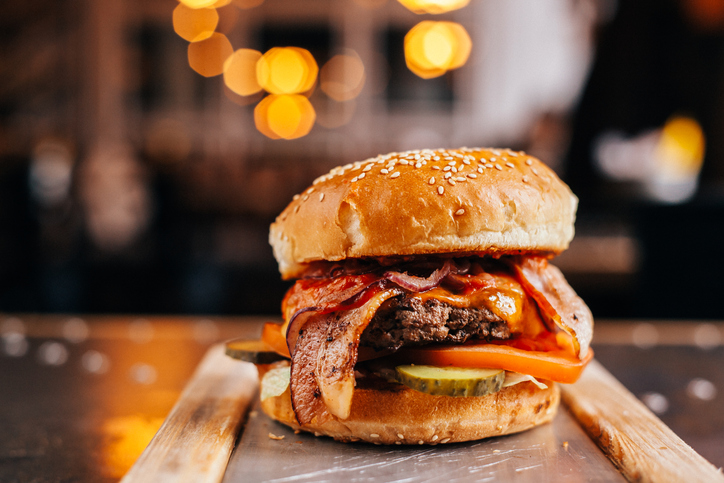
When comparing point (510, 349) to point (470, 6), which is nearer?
point (510, 349)

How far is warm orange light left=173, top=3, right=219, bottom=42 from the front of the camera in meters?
8.59

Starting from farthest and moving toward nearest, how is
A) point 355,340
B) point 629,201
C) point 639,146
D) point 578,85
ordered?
point 578,85 → point 639,146 → point 629,201 → point 355,340

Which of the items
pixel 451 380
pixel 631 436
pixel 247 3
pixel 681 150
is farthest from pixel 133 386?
pixel 247 3

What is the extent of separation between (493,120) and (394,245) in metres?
7.72

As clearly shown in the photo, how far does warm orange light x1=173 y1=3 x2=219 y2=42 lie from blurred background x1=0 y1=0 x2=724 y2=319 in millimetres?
20

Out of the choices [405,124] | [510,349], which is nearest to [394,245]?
[510,349]

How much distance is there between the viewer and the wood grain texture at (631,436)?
1.34m

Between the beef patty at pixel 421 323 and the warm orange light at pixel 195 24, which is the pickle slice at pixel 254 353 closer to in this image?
the beef patty at pixel 421 323

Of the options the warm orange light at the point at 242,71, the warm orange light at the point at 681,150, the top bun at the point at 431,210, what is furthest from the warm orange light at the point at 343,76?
the top bun at the point at 431,210

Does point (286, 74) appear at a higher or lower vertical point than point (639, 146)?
higher

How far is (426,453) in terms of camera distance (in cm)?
150

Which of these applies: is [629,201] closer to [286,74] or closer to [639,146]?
[639,146]

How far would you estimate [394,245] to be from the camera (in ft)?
5.05

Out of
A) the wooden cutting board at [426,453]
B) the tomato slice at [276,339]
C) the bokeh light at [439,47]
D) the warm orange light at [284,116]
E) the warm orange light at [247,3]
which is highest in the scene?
the warm orange light at [247,3]
